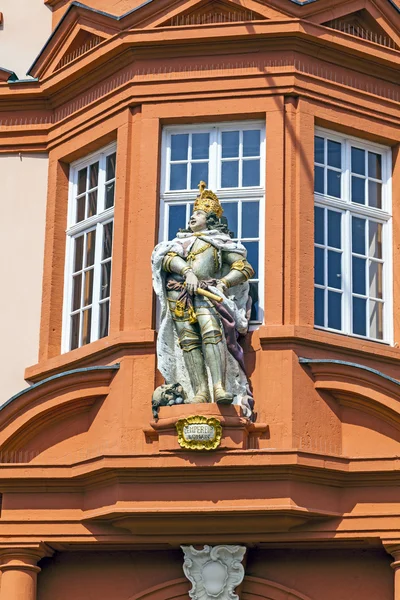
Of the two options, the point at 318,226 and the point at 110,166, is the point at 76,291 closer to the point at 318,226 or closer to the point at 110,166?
the point at 110,166

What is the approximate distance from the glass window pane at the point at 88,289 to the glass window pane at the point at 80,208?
27.6 inches

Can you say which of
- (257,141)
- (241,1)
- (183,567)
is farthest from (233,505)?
(241,1)

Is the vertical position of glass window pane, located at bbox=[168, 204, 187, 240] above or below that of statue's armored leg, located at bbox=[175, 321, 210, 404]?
above

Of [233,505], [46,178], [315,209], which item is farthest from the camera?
[46,178]

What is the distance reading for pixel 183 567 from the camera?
677 inches

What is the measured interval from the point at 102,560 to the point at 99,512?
750 millimetres

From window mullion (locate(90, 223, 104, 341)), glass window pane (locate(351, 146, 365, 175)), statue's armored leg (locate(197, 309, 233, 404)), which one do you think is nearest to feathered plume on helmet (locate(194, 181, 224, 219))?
statue's armored leg (locate(197, 309, 233, 404))

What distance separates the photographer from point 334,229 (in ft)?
60.0

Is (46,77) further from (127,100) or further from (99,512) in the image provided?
(99,512)

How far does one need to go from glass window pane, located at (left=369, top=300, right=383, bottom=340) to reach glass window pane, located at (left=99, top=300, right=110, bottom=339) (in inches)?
108

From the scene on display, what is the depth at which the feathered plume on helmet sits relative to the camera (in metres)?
17.7

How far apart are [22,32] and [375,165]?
4.55 metres

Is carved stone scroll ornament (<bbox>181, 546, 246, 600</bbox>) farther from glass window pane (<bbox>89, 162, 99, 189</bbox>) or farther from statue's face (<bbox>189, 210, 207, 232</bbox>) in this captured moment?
glass window pane (<bbox>89, 162, 99, 189</bbox>)

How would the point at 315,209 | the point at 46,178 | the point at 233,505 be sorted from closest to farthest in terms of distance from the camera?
the point at 233,505 < the point at 315,209 < the point at 46,178
